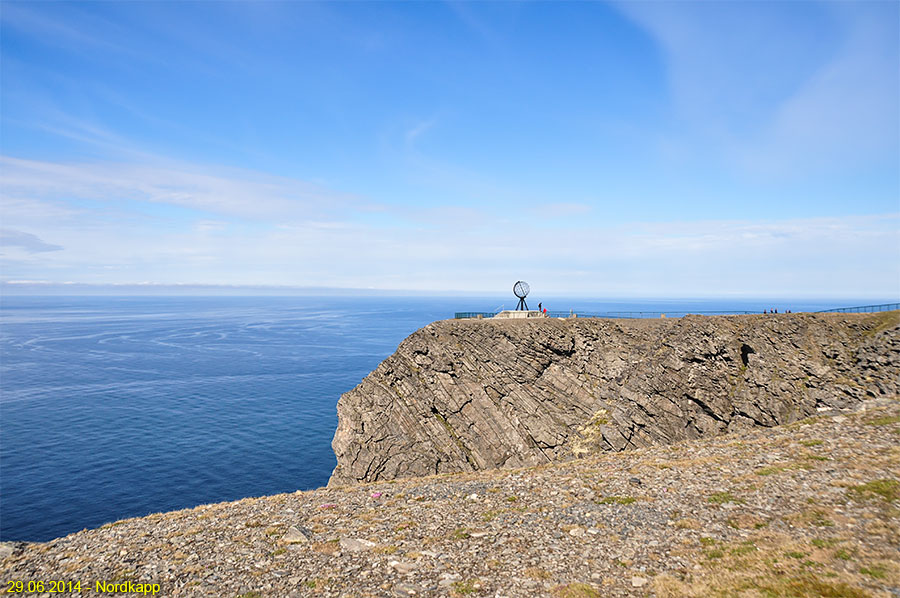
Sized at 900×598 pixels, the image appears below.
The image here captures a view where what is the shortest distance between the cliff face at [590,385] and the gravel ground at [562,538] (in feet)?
42.0

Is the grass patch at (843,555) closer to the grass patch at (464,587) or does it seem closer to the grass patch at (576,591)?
the grass patch at (576,591)

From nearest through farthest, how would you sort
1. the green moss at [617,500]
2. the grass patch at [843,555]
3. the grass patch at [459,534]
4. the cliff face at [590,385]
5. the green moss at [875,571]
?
1. the green moss at [875,571]
2. the grass patch at [843,555]
3. the grass patch at [459,534]
4. the green moss at [617,500]
5. the cliff face at [590,385]

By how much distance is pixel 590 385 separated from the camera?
154 feet

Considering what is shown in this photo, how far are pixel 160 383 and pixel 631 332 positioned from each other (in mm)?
107242

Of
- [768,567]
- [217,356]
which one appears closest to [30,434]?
[217,356]

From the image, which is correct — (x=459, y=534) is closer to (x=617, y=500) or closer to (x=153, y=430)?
(x=617, y=500)

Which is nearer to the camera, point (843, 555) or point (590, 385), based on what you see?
point (843, 555)

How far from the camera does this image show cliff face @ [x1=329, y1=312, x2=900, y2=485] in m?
40.5

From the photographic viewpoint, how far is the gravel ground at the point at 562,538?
51.0 feet

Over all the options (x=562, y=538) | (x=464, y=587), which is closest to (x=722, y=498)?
(x=562, y=538)

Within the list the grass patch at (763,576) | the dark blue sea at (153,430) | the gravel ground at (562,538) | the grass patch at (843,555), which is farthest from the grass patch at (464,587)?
the dark blue sea at (153,430)

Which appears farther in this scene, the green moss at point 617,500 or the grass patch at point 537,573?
the green moss at point 617,500

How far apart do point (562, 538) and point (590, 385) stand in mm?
29222

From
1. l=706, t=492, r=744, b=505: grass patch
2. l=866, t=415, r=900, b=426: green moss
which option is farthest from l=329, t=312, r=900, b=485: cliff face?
l=706, t=492, r=744, b=505: grass patch
